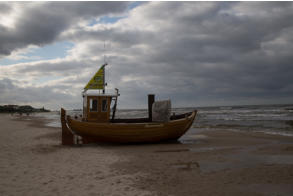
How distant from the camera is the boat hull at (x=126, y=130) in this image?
1168cm

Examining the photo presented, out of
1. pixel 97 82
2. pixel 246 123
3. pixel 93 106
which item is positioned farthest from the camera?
pixel 246 123

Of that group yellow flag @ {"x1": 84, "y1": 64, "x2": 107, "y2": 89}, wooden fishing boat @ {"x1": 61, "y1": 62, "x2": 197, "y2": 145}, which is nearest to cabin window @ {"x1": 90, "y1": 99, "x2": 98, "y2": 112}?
wooden fishing boat @ {"x1": 61, "y1": 62, "x2": 197, "y2": 145}

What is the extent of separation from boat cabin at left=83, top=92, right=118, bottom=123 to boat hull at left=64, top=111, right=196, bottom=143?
746mm

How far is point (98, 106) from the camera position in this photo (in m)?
12.5

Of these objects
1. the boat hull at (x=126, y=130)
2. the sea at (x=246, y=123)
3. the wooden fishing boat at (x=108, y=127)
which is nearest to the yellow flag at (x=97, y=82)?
the wooden fishing boat at (x=108, y=127)

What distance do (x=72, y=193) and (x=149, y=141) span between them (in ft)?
23.8

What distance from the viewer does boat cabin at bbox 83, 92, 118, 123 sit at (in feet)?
41.0

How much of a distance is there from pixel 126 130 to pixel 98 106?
2.05m

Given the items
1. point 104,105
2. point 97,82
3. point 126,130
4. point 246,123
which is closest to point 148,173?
point 126,130

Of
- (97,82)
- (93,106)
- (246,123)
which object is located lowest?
(246,123)

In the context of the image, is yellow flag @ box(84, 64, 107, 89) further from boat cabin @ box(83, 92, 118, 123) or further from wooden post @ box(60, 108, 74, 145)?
Result: wooden post @ box(60, 108, 74, 145)

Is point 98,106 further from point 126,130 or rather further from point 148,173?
point 148,173

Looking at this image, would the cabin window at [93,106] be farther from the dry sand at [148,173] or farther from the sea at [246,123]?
the sea at [246,123]

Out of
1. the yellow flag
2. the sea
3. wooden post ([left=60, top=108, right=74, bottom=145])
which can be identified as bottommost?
the sea
